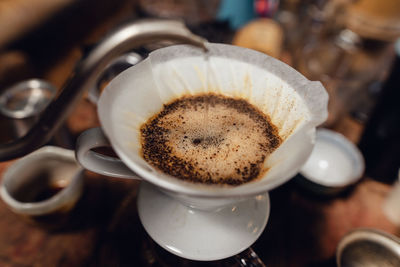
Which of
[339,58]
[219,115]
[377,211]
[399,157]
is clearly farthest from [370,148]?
[219,115]

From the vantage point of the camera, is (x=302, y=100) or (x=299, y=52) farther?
(x=299, y=52)

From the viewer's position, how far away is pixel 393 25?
1757 millimetres

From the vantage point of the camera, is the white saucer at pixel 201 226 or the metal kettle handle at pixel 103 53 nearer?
the metal kettle handle at pixel 103 53

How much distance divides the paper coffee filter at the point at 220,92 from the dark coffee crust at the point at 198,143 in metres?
0.02

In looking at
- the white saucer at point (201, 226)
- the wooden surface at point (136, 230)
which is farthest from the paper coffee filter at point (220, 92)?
the wooden surface at point (136, 230)

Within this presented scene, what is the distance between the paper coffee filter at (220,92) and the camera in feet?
2.02

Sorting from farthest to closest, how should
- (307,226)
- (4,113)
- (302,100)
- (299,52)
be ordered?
(299,52), (4,113), (307,226), (302,100)

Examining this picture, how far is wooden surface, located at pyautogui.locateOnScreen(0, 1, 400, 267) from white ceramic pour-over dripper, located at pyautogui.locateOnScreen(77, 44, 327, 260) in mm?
151

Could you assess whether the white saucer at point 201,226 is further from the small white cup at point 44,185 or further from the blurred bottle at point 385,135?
the blurred bottle at point 385,135

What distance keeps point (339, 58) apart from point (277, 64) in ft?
4.08

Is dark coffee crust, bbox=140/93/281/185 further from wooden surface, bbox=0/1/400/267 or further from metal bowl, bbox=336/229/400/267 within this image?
metal bowl, bbox=336/229/400/267

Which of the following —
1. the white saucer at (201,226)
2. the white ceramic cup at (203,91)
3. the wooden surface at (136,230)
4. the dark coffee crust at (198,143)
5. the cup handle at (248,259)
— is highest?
the white ceramic cup at (203,91)

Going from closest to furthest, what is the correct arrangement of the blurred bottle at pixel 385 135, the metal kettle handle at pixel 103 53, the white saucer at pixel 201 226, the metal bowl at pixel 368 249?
the metal kettle handle at pixel 103 53 → the white saucer at pixel 201 226 → the metal bowl at pixel 368 249 → the blurred bottle at pixel 385 135

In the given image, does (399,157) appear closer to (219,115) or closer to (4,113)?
(219,115)
